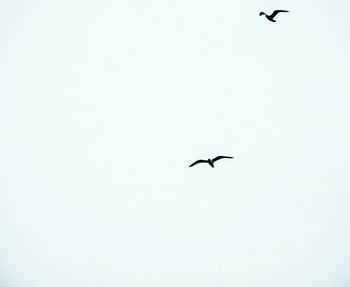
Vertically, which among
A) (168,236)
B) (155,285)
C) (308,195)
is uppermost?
(308,195)

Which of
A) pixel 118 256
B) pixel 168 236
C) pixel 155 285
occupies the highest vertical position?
pixel 168 236

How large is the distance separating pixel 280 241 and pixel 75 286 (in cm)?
8680

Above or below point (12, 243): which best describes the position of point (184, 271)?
below

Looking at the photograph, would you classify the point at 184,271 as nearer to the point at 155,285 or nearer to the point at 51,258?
the point at 155,285

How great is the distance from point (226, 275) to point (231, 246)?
1070 inches

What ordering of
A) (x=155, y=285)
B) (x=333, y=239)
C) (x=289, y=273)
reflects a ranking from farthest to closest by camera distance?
1. (x=333, y=239)
2. (x=289, y=273)
3. (x=155, y=285)

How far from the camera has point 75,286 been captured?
160250 mm

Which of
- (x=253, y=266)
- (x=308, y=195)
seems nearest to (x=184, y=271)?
(x=253, y=266)

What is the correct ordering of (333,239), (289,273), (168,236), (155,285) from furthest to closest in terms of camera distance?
(168,236) → (333,239) → (289,273) → (155,285)

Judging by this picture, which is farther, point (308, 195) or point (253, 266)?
point (308, 195)

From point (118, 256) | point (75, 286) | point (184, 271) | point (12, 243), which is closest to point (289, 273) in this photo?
point (184, 271)

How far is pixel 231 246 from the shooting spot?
18962cm

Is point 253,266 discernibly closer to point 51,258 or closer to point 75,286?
point 75,286

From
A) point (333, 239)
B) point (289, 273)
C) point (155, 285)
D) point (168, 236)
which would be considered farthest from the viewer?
point (168, 236)
